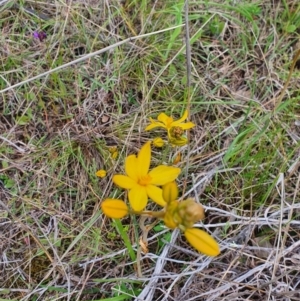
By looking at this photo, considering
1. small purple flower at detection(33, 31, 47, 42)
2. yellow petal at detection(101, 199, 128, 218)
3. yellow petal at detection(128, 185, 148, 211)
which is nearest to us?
yellow petal at detection(101, 199, 128, 218)

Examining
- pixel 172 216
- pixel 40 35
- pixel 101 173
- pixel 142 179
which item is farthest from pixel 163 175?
pixel 40 35

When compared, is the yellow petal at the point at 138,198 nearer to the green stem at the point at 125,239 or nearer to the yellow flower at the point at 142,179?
the yellow flower at the point at 142,179

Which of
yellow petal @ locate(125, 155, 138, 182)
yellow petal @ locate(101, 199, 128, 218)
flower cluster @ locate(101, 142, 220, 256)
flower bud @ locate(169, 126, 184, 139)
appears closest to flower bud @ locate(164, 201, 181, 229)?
flower cluster @ locate(101, 142, 220, 256)

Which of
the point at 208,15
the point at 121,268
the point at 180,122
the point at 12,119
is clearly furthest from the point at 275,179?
the point at 12,119

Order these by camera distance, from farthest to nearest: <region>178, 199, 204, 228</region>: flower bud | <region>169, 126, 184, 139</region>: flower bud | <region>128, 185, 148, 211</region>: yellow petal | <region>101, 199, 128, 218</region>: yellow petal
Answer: <region>169, 126, 184, 139</region>: flower bud < <region>128, 185, 148, 211</region>: yellow petal < <region>101, 199, 128, 218</region>: yellow petal < <region>178, 199, 204, 228</region>: flower bud

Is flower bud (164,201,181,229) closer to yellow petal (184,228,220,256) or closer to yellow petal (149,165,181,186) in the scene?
yellow petal (184,228,220,256)

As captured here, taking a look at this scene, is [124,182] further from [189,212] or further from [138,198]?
[189,212]

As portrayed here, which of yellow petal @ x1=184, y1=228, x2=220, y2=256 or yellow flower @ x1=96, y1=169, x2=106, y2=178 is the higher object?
yellow petal @ x1=184, y1=228, x2=220, y2=256
